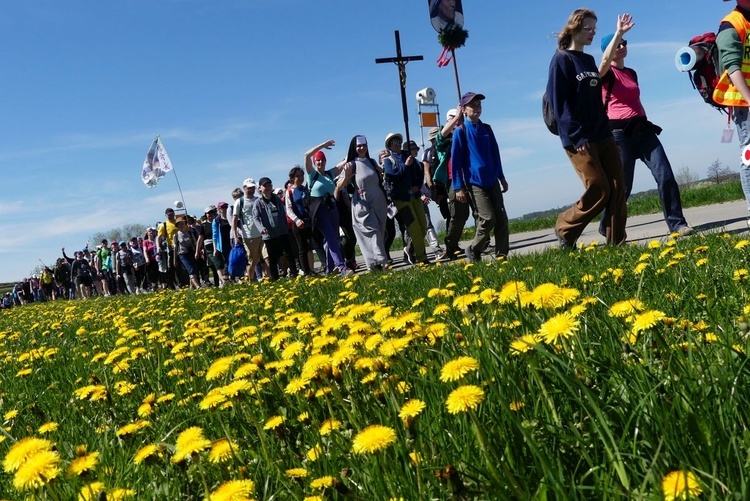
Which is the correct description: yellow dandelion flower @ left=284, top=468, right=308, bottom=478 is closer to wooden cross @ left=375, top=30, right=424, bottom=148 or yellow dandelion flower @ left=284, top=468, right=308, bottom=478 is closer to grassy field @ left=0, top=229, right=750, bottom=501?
grassy field @ left=0, top=229, right=750, bottom=501

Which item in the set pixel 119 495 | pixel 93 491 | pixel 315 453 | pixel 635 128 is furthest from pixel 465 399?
pixel 635 128

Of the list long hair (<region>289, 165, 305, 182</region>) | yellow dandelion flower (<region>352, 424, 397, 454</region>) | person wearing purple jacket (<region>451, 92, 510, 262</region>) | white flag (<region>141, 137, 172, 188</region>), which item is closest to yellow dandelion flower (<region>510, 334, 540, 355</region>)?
yellow dandelion flower (<region>352, 424, 397, 454</region>)

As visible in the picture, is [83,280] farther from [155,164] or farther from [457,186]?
[457,186]

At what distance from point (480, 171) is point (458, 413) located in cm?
595

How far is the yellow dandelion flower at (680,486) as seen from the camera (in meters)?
0.90

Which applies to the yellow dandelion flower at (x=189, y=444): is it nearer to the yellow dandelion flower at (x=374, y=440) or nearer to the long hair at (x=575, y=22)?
A: the yellow dandelion flower at (x=374, y=440)

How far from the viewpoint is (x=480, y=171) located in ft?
23.8

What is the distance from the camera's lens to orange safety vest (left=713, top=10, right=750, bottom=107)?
496 cm

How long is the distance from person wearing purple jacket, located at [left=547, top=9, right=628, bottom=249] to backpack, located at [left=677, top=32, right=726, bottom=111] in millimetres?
794

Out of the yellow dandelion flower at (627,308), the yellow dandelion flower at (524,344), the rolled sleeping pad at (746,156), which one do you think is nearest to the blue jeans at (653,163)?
the rolled sleeping pad at (746,156)

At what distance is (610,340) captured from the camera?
1.86 metres

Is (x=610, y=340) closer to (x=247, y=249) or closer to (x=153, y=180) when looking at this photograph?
(x=247, y=249)

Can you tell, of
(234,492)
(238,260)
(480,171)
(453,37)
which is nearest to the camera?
(234,492)

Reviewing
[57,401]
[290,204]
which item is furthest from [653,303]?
[290,204]
